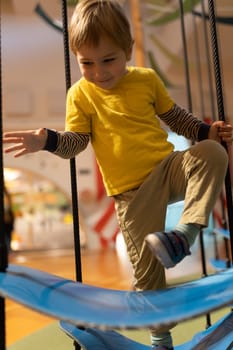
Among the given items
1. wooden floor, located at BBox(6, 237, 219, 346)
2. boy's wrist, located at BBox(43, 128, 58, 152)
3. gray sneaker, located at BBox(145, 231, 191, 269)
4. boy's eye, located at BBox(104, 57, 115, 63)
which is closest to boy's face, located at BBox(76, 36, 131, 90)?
boy's eye, located at BBox(104, 57, 115, 63)

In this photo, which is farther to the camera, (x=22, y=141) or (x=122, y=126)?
(x=122, y=126)

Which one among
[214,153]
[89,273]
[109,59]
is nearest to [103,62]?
[109,59]

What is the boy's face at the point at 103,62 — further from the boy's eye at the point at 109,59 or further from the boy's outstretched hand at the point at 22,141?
the boy's outstretched hand at the point at 22,141

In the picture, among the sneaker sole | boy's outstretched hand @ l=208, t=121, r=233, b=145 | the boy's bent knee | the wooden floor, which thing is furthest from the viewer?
the wooden floor

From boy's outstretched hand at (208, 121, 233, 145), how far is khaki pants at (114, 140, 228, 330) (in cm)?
9

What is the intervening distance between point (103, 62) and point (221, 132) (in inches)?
9.2

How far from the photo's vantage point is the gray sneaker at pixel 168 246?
463mm

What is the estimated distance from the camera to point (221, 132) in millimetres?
686

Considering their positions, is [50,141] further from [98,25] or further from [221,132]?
[221,132]

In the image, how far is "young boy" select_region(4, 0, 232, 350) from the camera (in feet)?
1.88

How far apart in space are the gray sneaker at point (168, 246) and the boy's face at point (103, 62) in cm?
29

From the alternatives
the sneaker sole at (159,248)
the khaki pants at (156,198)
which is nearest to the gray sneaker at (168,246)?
the sneaker sole at (159,248)

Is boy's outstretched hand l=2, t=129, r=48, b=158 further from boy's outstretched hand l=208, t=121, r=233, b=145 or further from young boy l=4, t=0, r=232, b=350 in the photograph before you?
boy's outstretched hand l=208, t=121, r=233, b=145

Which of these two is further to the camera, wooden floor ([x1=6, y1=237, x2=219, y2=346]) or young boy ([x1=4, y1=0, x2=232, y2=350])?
wooden floor ([x1=6, y1=237, x2=219, y2=346])
